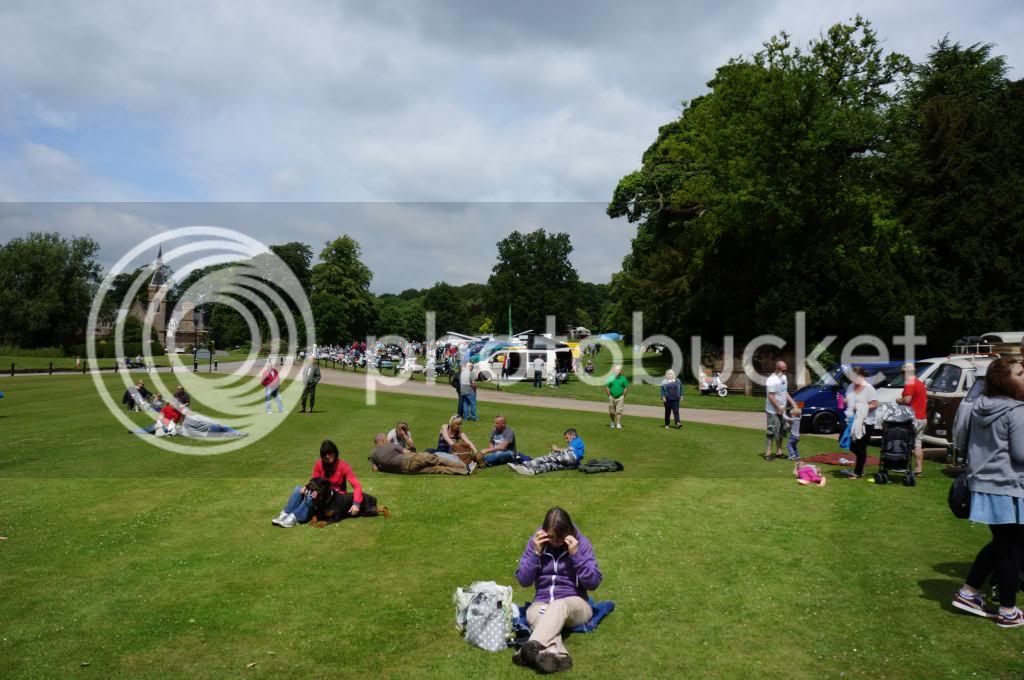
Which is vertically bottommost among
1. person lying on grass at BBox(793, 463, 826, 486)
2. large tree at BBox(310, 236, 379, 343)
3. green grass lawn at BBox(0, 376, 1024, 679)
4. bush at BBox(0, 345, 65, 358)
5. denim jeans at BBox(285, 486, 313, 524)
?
green grass lawn at BBox(0, 376, 1024, 679)

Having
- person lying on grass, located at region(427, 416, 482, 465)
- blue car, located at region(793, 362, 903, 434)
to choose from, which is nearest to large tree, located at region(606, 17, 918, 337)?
blue car, located at region(793, 362, 903, 434)

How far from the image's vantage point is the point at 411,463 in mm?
15102

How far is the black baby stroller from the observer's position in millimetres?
13430

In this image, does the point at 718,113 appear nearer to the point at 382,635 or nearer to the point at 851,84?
the point at 851,84

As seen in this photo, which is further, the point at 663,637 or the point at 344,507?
the point at 344,507

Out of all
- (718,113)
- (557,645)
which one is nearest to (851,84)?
(718,113)

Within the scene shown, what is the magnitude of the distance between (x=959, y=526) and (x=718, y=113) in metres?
35.6

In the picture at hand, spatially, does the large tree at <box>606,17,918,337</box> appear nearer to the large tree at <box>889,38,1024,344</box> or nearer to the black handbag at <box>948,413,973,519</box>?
the large tree at <box>889,38,1024,344</box>

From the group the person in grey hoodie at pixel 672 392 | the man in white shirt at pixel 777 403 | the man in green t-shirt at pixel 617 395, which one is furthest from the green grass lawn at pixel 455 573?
the person in grey hoodie at pixel 672 392

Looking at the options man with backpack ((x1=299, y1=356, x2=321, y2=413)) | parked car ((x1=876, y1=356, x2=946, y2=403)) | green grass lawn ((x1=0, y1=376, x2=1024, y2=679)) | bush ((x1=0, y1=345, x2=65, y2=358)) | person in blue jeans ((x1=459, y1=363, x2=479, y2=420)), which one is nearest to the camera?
green grass lawn ((x1=0, y1=376, x2=1024, y2=679))

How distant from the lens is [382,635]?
718 cm

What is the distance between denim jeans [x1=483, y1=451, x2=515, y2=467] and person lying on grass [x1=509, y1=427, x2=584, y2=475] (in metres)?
0.36

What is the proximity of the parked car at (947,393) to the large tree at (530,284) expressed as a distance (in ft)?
342

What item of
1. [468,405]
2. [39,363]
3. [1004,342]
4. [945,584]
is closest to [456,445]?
[468,405]
